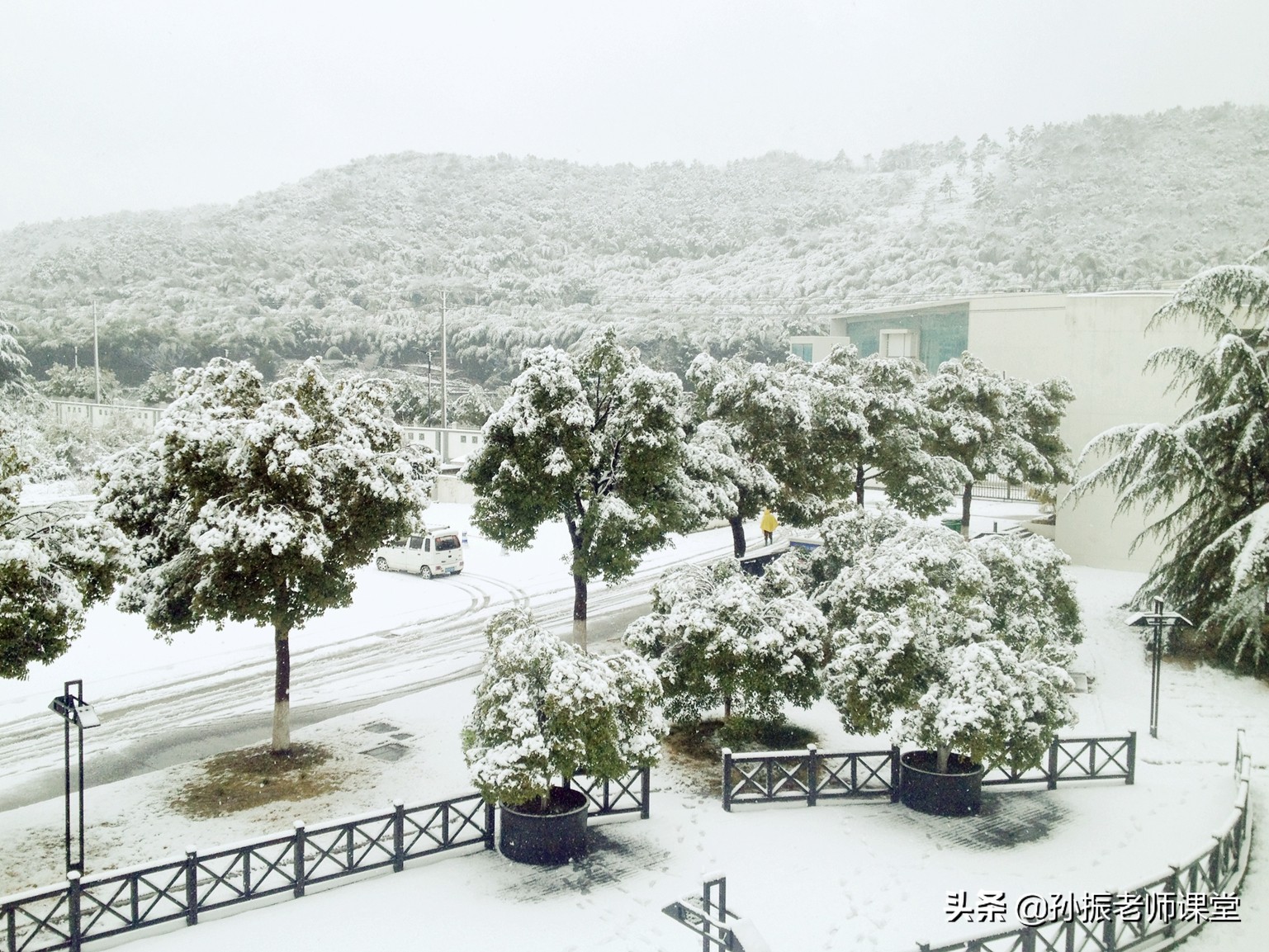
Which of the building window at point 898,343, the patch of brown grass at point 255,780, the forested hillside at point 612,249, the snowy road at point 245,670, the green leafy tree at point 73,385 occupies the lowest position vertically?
the snowy road at point 245,670

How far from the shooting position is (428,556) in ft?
108

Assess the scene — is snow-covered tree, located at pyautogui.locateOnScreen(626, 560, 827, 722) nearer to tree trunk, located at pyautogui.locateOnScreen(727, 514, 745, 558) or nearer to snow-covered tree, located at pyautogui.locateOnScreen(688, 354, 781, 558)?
snow-covered tree, located at pyautogui.locateOnScreen(688, 354, 781, 558)

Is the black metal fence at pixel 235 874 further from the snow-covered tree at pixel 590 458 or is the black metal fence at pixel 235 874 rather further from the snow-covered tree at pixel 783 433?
the snow-covered tree at pixel 783 433

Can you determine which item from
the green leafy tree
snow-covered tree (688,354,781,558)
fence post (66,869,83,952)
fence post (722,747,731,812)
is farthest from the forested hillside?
fence post (66,869,83,952)

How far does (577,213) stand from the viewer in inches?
6156

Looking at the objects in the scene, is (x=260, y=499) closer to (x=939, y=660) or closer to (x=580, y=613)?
(x=580, y=613)

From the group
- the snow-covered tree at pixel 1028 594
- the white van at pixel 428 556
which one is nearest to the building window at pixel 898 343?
the white van at pixel 428 556

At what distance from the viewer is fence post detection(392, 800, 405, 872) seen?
1244 centimetres

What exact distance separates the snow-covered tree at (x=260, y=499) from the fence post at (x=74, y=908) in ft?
17.1

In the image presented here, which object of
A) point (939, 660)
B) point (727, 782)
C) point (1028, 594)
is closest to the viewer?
point (727, 782)

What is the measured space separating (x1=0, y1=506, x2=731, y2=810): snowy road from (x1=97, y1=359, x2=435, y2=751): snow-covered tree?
288 centimetres

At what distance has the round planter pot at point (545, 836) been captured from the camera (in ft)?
41.6

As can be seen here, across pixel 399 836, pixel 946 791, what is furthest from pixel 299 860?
pixel 946 791

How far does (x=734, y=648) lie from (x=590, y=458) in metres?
5.73
